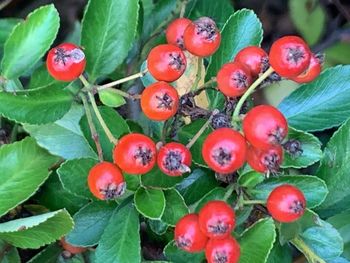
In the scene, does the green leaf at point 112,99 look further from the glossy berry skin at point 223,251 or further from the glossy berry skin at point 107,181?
the glossy berry skin at point 223,251

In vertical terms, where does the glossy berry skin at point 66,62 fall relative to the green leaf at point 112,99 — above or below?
above

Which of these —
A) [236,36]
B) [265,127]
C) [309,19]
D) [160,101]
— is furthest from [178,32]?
[309,19]

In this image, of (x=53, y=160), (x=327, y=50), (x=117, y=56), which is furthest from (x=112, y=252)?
(x=327, y=50)

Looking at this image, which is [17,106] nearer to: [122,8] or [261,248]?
[122,8]

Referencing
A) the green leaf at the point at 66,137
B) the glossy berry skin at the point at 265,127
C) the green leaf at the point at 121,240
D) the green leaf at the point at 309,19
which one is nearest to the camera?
the glossy berry skin at the point at 265,127

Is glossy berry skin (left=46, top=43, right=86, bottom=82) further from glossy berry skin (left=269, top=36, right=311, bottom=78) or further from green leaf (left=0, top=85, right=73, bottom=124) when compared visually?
glossy berry skin (left=269, top=36, right=311, bottom=78)

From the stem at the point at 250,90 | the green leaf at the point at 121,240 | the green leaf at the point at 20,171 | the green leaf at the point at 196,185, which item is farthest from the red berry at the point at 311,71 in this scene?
the green leaf at the point at 20,171

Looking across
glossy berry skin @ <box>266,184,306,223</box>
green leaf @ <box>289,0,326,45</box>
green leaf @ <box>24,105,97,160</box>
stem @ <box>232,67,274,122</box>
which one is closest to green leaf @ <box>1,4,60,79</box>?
green leaf @ <box>24,105,97,160</box>

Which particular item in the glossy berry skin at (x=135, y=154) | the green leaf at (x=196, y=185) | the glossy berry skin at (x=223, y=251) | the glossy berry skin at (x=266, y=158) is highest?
the glossy berry skin at (x=266, y=158)
